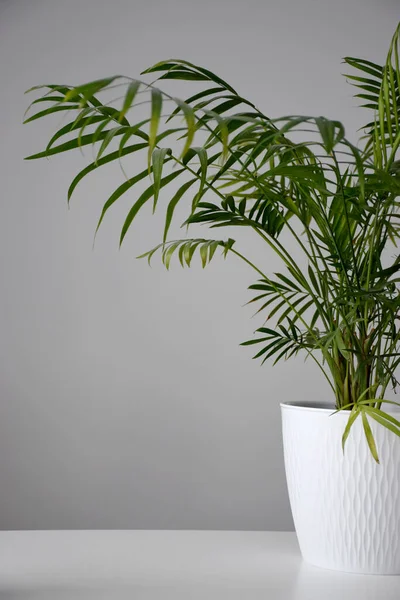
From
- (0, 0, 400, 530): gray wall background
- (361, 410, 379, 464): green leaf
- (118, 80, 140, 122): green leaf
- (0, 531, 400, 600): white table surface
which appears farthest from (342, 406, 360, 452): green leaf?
(0, 0, 400, 530): gray wall background

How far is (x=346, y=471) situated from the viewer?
96 centimetres

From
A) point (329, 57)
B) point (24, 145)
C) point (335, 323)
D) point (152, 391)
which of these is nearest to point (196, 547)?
point (335, 323)

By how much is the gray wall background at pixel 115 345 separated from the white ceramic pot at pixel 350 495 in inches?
59.1

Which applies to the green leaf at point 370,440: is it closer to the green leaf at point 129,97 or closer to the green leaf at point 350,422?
the green leaf at point 350,422

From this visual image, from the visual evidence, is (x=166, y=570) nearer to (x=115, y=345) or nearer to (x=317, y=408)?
(x=317, y=408)

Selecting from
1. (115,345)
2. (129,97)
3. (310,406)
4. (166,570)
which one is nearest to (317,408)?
(310,406)

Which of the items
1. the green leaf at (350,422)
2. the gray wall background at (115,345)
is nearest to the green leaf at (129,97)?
the green leaf at (350,422)

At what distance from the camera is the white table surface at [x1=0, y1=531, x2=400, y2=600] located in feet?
2.86

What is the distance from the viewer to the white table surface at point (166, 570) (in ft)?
2.86

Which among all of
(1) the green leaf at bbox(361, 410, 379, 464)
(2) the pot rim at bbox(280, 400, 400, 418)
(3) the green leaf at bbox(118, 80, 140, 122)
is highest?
(3) the green leaf at bbox(118, 80, 140, 122)

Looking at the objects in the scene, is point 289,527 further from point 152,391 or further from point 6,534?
point 6,534

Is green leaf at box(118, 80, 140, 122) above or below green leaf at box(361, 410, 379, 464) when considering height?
above

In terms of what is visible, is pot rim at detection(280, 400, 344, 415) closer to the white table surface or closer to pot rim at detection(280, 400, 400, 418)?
pot rim at detection(280, 400, 400, 418)

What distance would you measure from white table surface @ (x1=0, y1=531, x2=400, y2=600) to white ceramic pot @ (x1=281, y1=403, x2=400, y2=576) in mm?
27
